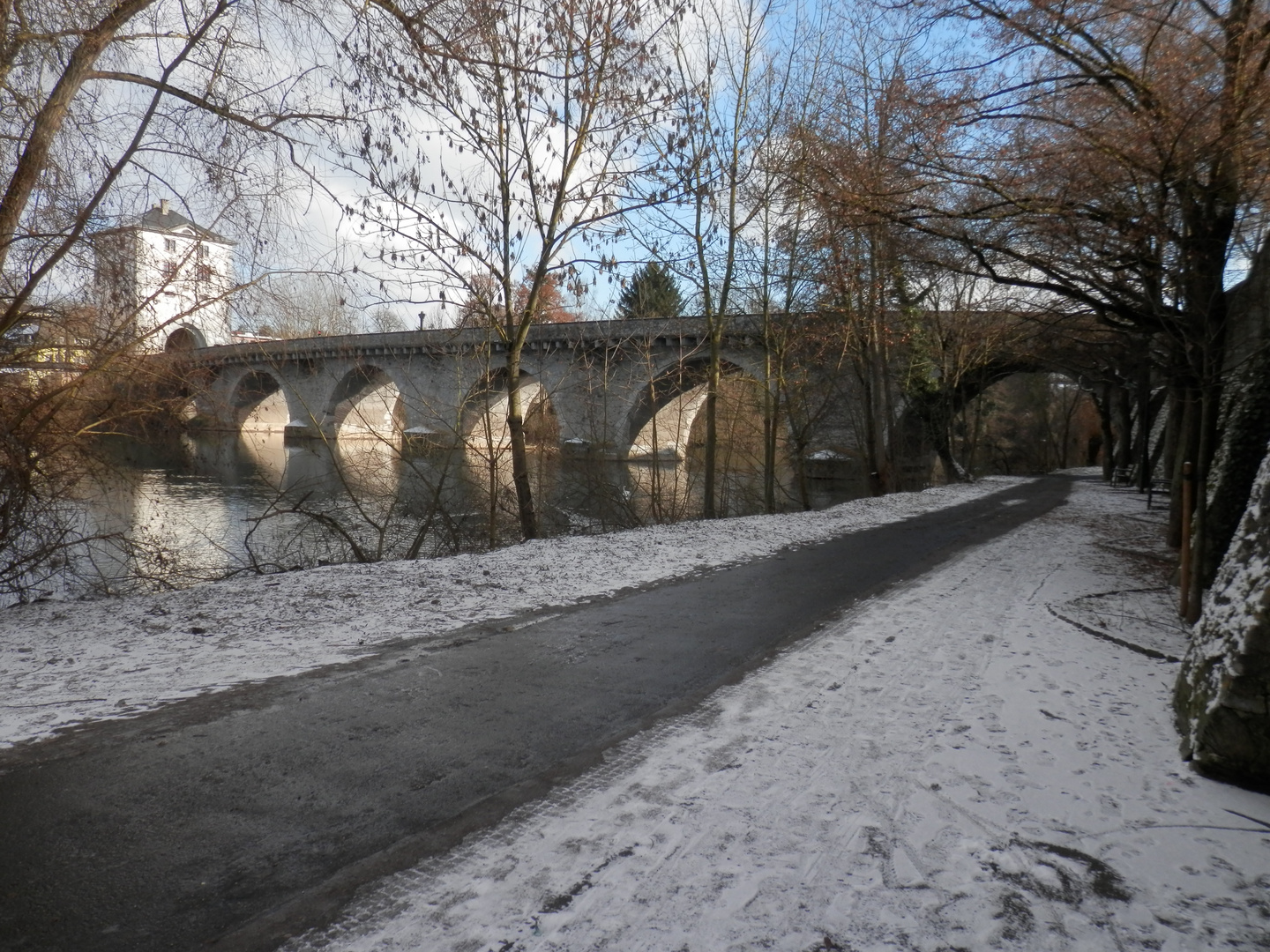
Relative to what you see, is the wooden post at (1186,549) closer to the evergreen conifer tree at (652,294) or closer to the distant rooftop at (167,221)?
the evergreen conifer tree at (652,294)

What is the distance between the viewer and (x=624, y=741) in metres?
3.48

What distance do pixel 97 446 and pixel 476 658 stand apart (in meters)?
5.54

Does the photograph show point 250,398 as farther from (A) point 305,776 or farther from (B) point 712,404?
(A) point 305,776

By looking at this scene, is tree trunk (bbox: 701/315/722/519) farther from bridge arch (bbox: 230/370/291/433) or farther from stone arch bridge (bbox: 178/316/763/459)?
bridge arch (bbox: 230/370/291/433)

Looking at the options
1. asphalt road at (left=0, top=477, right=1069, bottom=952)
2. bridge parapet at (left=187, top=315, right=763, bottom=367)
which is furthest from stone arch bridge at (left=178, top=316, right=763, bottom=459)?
asphalt road at (left=0, top=477, right=1069, bottom=952)

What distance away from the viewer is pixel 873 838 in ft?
8.79

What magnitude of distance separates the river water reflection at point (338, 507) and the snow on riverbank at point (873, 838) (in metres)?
6.95

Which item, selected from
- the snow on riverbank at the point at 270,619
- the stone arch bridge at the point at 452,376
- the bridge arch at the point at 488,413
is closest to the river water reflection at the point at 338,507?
the bridge arch at the point at 488,413

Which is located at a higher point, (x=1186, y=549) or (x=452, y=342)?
(x=452, y=342)

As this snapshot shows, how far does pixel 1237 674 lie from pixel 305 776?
3.42 meters

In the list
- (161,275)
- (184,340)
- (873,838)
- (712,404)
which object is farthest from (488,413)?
(873,838)

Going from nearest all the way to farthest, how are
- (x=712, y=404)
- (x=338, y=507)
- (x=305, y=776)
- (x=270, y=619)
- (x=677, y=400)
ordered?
(x=305, y=776) < (x=270, y=619) < (x=338, y=507) < (x=712, y=404) < (x=677, y=400)

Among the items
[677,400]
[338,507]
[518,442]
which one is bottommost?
[338,507]

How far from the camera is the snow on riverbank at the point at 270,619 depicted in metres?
4.04
